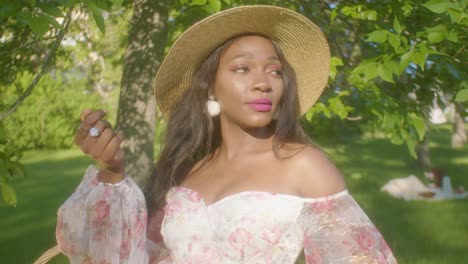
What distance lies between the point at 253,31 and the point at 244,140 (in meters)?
0.43

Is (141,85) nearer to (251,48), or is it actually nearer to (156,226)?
(156,226)

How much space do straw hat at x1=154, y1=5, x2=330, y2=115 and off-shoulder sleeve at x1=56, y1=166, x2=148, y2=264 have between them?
65 centimetres

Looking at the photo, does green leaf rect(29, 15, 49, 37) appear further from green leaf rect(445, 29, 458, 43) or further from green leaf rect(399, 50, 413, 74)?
green leaf rect(445, 29, 458, 43)

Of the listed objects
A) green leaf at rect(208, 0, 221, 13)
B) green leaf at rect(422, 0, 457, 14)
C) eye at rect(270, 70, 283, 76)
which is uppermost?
green leaf at rect(208, 0, 221, 13)

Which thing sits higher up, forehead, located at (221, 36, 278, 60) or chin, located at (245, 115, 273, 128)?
forehead, located at (221, 36, 278, 60)

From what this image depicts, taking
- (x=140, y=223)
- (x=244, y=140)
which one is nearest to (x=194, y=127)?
(x=244, y=140)

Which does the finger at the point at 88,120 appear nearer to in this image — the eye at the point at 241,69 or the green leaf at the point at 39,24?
the green leaf at the point at 39,24

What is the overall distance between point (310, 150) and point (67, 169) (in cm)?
1496

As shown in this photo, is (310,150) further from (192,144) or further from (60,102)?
(60,102)

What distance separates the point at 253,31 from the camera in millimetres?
2707

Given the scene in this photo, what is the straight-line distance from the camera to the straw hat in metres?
2.66

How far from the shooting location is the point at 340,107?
4098mm

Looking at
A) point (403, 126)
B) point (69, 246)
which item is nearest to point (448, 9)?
point (403, 126)

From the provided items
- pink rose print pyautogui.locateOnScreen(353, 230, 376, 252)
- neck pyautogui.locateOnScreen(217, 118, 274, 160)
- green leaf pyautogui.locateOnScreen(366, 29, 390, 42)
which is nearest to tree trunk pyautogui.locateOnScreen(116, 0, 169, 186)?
green leaf pyautogui.locateOnScreen(366, 29, 390, 42)
